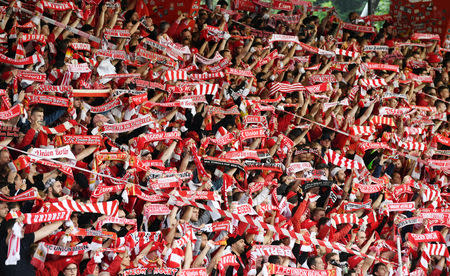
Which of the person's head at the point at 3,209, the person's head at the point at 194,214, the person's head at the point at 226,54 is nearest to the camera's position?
the person's head at the point at 3,209

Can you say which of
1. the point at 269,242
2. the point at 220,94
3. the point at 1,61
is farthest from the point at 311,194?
the point at 1,61

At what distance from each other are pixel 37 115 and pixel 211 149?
89.3 inches

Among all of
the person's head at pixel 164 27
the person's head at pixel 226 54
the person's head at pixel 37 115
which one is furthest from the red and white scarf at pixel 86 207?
the person's head at pixel 164 27

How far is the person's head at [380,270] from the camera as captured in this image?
995cm

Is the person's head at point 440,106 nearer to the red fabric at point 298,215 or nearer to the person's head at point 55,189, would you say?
the red fabric at point 298,215

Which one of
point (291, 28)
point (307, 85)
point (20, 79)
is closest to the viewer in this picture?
point (20, 79)

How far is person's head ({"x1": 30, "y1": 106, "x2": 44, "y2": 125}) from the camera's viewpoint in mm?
9008


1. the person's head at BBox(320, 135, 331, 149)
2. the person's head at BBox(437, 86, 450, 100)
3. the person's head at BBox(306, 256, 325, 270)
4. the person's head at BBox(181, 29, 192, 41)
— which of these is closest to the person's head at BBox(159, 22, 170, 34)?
the person's head at BBox(181, 29, 192, 41)

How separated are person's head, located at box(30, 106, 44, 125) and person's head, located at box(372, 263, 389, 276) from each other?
4.19m

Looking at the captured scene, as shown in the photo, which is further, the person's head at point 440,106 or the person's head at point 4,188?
the person's head at point 440,106

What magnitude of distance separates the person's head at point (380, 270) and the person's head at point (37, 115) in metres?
4.19

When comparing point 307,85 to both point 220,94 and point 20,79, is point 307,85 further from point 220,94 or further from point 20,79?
point 20,79

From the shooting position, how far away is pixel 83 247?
27.2 feet

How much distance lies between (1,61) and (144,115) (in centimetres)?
174
